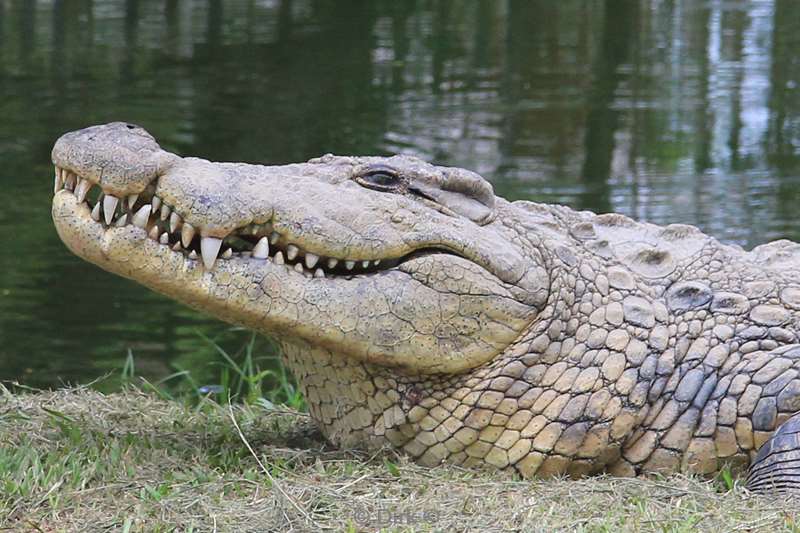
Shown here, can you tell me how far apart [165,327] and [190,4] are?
11240mm

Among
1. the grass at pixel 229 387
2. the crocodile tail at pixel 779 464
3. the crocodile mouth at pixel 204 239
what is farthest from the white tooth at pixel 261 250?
the crocodile tail at pixel 779 464

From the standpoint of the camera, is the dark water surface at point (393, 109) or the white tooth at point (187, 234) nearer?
the white tooth at point (187, 234)

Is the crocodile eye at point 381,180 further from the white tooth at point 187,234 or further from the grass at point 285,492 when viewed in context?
the grass at point 285,492

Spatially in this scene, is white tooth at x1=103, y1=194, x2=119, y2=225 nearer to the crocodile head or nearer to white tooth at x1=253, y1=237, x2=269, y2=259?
the crocodile head

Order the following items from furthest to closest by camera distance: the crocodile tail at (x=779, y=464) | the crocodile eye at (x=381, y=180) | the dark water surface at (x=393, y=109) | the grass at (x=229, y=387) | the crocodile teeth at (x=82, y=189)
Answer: the dark water surface at (x=393, y=109), the grass at (x=229, y=387), the crocodile eye at (x=381, y=180), the crocodile teeth at (x=82, y=189), the crocodile tail at (x=779, y=464)

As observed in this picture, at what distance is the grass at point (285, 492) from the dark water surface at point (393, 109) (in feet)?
6.82

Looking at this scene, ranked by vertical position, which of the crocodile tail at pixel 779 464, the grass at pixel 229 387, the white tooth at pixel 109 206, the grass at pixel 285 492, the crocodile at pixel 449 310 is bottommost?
the grass at pixel 229 387

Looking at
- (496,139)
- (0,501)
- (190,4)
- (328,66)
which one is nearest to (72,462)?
(0,501)

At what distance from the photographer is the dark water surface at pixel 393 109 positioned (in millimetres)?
6727

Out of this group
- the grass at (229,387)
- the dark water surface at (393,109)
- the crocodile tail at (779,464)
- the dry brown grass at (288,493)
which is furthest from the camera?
the dark water surface at (393,109)

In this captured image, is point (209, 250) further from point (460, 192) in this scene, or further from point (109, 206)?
point (460, 192)

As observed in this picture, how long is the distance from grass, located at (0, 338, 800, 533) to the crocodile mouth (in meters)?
0.52

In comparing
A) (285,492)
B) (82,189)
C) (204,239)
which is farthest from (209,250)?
(285,492)

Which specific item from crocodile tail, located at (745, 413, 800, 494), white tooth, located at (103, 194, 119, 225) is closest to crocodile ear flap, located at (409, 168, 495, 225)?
white tooth, located at (103, 194, 119, 225)
